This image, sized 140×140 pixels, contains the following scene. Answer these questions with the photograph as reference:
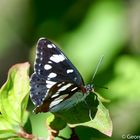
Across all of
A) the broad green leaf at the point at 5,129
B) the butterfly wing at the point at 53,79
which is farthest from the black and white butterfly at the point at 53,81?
the broad green leaf at the point at 5,129

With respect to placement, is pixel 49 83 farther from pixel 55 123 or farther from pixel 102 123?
pixel 102 123

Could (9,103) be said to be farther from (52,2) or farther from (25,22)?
(25,22)

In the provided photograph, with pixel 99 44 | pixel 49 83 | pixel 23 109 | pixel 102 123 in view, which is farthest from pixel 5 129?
pixel 99 44

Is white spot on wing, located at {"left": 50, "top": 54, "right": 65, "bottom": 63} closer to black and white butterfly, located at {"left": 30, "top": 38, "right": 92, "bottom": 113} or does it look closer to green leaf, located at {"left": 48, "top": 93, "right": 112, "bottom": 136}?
black and white butterfly, located at {"left": 30, "top": 38, "right": 92, "bottom": 113}

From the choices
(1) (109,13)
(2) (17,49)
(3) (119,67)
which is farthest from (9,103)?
(2) (17,49)

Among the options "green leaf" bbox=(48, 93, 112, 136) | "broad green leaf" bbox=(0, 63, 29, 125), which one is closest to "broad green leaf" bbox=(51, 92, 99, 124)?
"green leaf" bbox=(48, 93, 112, 136)

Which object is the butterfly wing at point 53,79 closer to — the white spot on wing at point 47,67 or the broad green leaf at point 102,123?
the white spot on wing at point 47,67
